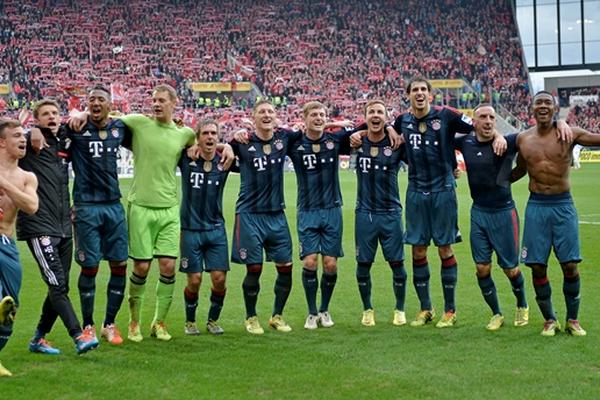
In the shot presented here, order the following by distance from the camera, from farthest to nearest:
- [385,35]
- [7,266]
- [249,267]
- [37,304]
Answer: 1. [385,35]
2. [37,304]
3. [249,267]
4. [7,266]

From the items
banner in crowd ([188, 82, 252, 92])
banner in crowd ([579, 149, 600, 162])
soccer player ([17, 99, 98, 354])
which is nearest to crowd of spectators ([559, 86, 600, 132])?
banner in crowd ([579, 149, 600, 162])

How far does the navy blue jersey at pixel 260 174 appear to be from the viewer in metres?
8.77

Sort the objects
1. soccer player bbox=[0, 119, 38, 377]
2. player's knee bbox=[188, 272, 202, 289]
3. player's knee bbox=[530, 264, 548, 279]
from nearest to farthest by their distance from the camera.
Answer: soccer player bbox=[0, 119, 38, 377], player's knee bbox=[530, 264, 548, 279], player's knee bbox=[188, 272, 202, 289]

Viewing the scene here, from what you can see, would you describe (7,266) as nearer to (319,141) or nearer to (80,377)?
(80,377)

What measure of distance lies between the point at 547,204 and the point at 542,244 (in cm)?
38

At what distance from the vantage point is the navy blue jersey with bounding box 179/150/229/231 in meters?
8.62

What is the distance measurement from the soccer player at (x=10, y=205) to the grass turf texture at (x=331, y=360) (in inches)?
26.6

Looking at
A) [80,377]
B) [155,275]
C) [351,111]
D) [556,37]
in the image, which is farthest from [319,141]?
[556,37]

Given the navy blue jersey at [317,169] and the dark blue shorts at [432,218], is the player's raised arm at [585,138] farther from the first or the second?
the navy blue jersey at [317,169]

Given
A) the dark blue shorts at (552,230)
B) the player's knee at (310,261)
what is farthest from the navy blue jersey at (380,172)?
the dark blue shorts at (552,230)

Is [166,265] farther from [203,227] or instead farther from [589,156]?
[589,156]

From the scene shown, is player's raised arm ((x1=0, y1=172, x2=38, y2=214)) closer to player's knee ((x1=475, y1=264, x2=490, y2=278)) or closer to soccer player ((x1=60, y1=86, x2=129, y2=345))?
soccer player ((x1=60, y1=86, x2=129, y2=345))

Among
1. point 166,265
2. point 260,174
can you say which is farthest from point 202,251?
point 260,174

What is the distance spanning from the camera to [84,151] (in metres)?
8.18
